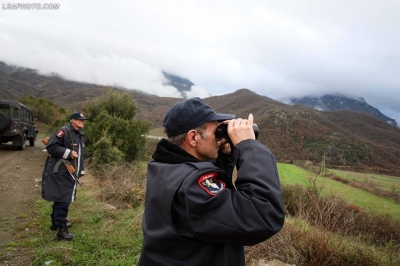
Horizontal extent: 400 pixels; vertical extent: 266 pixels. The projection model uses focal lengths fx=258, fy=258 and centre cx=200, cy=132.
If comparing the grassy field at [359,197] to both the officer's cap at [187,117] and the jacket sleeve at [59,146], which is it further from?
the officer's cap at [187,117]

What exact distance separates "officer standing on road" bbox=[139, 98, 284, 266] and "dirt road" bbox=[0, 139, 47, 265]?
11.9ft

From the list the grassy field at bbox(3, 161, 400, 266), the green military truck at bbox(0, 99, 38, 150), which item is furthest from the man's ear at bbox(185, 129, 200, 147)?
the green military truck at bbox(0, 99, 38, 150)

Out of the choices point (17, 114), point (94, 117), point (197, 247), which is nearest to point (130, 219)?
point (197, 247)

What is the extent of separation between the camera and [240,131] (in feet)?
4.23

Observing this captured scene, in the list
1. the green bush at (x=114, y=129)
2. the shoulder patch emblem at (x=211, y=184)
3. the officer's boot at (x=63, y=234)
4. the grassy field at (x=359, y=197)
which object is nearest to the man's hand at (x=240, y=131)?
the shoulder patch emblem at (x=211, y=184)

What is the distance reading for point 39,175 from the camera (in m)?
8.92

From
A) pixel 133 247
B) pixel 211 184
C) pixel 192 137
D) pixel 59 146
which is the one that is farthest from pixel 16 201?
pixel 211 184

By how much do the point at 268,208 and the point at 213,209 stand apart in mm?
230

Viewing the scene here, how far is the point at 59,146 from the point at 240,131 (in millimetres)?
4095

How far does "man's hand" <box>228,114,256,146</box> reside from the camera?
128 centimetres

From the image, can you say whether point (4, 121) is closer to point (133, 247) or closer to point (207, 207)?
point (133, 247)

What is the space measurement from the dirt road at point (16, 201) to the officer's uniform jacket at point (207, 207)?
141 inches

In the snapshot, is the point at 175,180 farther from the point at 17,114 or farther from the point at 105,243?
the point at 17,114

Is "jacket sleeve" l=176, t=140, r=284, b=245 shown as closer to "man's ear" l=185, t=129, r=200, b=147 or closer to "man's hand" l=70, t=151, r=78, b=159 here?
"man's ear" l=185, t=129, r=200, b=147
